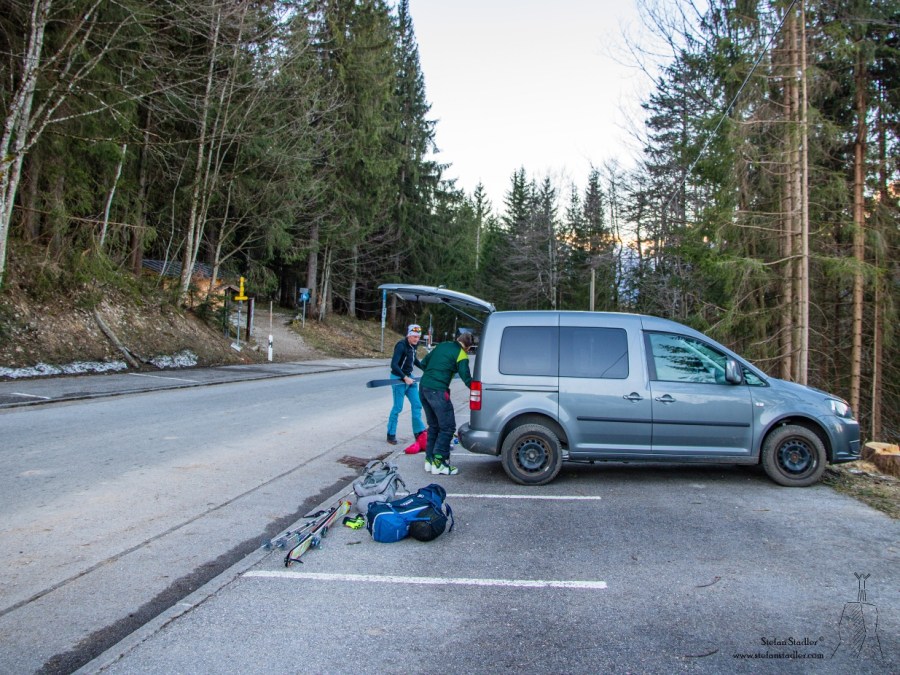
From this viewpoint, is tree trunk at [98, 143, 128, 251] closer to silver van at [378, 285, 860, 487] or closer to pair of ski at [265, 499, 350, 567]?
silver van at [378, 285, 860, 487]

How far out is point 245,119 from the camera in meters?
24.9

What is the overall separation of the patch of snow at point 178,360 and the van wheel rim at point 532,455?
1736cm

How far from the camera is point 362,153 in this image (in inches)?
1481

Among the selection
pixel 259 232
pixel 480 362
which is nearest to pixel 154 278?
pixel 259 232

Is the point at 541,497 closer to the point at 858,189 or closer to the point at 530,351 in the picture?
the point at 530,351

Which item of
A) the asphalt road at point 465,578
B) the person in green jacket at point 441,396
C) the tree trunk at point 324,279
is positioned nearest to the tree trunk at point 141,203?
the tree trunk at point 324,279

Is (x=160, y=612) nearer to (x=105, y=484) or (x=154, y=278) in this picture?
(x=105, y=484)

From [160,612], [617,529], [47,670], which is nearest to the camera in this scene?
Result: [47,670]

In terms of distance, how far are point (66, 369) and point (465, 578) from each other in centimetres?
1717

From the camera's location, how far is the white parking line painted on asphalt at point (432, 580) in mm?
4262

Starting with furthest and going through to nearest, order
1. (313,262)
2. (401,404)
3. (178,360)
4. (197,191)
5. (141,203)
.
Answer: (313,262) → (197,191) → (141,203) → (178,360) → (401,404)

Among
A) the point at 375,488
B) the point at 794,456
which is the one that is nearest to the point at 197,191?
the point at 375,488

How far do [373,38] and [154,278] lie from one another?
20.1 meters

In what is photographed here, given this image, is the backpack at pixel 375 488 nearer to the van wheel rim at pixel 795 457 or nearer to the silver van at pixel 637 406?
the silver van at pixel 637 406
